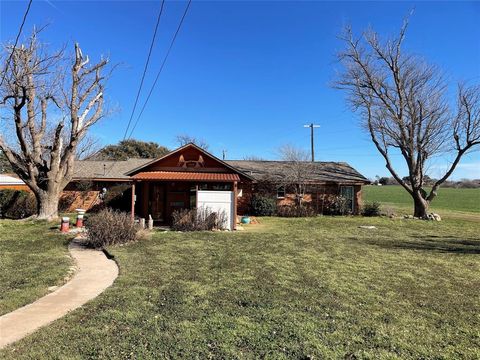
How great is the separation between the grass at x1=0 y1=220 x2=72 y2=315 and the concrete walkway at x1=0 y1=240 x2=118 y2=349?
0.82 feet

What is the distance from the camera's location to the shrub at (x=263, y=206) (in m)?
25.3

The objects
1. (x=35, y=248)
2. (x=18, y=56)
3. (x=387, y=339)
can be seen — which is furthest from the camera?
(x=18, y=56)

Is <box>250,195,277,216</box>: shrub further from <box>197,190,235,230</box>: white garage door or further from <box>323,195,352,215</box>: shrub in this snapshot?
<box>197,190,235,230</box>: white garage door

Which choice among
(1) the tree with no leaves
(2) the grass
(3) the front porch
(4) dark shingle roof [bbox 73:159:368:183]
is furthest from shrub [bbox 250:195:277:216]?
(1) the tree with no leaves

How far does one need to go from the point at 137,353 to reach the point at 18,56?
1725cm

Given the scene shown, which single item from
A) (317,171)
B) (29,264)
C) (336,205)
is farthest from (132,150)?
(29,264)

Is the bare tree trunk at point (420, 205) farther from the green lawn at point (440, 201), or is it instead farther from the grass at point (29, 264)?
the grass at point (29, 264)

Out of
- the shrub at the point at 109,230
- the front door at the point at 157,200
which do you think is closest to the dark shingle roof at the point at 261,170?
the front door at the point at 157,200

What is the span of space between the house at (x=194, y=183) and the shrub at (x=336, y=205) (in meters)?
0.35

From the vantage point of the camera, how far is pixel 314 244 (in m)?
13.1

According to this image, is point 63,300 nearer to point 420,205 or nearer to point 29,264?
point 29,264

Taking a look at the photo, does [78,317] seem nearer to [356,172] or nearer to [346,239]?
[346,239]

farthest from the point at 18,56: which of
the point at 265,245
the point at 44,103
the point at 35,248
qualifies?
the point at 265,245

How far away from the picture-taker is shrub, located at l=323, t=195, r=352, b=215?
85.9ft
